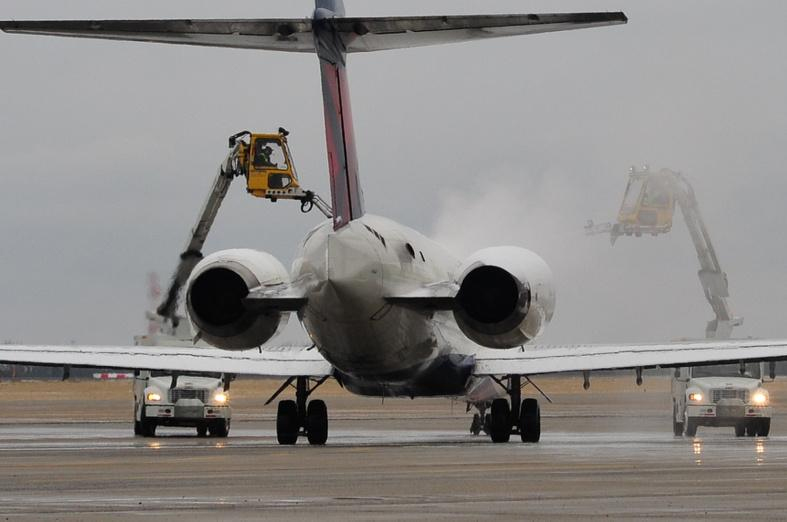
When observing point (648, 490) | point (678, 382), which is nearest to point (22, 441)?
point (678, 382)

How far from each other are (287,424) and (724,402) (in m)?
11.8

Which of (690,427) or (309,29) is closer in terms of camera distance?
(309,29)

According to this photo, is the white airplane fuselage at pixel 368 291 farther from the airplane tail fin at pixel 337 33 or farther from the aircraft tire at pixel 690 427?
the aircraft tire at pixel 690 427

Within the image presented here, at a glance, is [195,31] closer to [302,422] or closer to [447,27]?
[447,27]

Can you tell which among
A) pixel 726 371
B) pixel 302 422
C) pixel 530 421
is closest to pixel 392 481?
pixel 530 421

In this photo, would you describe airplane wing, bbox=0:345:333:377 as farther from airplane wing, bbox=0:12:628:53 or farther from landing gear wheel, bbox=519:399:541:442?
airplane wing, bbox=0:12:628:53

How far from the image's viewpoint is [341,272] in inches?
1147

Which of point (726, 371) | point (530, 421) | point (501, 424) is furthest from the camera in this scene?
point (726, 371)

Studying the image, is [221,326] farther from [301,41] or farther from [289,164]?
[289,164]

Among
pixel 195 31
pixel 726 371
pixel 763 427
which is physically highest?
pixel 195 31

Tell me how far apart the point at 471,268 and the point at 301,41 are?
203 inches

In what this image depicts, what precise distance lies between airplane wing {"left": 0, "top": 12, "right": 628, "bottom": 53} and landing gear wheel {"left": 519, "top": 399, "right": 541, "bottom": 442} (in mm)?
Answer: 9751

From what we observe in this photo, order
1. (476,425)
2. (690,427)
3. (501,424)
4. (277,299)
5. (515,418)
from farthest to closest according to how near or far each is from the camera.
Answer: (476,425) < (690,427) < (515,418) < (501,424) < (277,299)

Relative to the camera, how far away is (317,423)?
3491 cm
